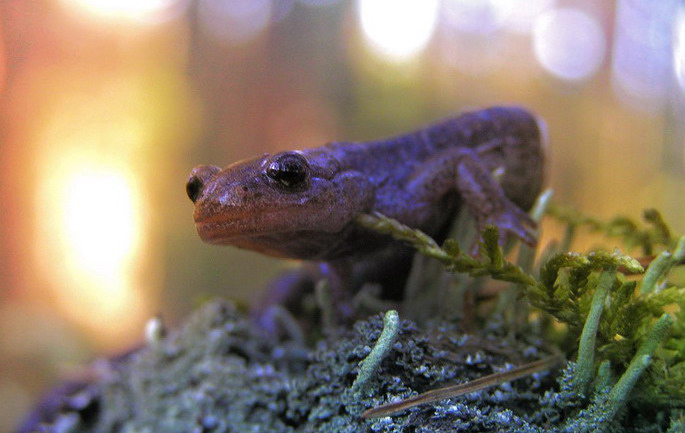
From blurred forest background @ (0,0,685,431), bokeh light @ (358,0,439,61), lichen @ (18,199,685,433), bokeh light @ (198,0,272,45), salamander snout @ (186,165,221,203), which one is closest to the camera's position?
lichen @ (18,199,685,433)

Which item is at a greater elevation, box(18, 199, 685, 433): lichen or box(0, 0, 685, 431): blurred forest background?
box(0, 0, 685, 431): blurred forest background

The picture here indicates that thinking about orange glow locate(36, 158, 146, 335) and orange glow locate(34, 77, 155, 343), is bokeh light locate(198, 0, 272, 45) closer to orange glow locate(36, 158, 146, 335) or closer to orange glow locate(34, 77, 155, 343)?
orange glow locate(34, 77, 155, 343)

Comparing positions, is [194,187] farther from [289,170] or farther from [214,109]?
[214,109]

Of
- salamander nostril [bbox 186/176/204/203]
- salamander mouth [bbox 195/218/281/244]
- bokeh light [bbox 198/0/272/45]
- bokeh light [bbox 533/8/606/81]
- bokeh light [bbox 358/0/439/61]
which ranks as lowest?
salamander mouth [bbox 195/218/281/244]

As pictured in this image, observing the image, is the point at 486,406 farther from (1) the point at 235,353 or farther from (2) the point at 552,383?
(1) the point at 235,353

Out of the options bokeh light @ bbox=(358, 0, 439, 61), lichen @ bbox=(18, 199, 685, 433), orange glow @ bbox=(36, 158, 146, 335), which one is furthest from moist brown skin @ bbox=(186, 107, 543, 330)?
bokeh light @ bbox=(358, 0, 439, 61)

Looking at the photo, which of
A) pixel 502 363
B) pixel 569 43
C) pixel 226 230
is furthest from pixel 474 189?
pixel 569 43
